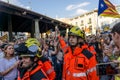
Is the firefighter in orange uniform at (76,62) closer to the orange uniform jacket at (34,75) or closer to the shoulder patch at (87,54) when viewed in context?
the shoulder patch at (87,54)

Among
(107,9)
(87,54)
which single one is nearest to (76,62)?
(87,54)

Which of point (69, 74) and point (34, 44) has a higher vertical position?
point (34, 44)

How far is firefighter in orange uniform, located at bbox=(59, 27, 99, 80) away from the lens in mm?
5645

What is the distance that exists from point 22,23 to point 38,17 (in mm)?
3642

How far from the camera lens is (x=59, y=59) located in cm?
930

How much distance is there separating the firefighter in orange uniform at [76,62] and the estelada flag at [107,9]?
830 cm

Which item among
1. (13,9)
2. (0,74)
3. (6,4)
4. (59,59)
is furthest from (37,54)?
(13,9)

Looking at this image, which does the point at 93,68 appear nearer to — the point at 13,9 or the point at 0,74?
the point at 0,74

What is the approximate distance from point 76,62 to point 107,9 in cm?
918

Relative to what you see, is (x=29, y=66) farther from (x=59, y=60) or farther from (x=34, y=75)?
(x=59, y=60)

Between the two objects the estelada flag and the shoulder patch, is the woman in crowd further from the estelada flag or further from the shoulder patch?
the estelada flag

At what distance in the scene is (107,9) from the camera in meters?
14.5

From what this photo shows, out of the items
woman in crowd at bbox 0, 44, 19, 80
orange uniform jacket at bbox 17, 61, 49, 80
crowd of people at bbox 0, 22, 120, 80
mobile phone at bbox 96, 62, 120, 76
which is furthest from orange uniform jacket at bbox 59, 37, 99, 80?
mobile phone at bbox 96, 62, 120, 76

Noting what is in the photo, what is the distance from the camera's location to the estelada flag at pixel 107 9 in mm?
14133
